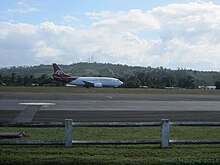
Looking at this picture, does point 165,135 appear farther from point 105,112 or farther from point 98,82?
point 98,82

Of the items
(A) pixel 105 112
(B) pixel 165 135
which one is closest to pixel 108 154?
(B) pixel 165 135

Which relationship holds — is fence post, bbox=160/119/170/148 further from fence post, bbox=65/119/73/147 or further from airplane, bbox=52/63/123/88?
airplane, bbox=52/63/123/88

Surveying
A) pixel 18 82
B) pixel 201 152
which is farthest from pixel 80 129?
pixel 18 82

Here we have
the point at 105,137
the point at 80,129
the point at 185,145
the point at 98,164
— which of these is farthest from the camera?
the point at 80,129

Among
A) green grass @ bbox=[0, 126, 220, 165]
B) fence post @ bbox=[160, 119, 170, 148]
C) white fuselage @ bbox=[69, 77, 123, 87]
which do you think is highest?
white fuselage @ bbox=[69, 77, 123, 87]

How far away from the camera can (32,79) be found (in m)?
104

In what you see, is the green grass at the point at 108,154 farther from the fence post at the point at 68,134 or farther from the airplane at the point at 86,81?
the airplane at the point at 86,81

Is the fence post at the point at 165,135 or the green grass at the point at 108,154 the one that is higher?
→ the fence post at the point at 165,135

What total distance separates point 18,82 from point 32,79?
12.1ft

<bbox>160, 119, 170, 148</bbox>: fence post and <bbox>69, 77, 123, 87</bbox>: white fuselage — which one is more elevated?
<bbox>69, 77, 123, 87</bbox>: white fuselage

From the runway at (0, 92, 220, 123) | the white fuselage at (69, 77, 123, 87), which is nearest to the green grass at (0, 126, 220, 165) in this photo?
the runway at (0, 92, 220, 123)

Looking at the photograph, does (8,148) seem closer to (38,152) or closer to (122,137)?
(38,152)

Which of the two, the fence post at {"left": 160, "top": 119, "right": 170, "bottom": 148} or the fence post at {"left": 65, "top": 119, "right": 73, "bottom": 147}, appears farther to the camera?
the fence post at {"left": 160, "top": 119, "right": 170, "bottom": 148}

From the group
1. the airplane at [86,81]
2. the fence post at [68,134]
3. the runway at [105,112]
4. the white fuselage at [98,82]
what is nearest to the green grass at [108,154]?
the fence post at [68,134]
